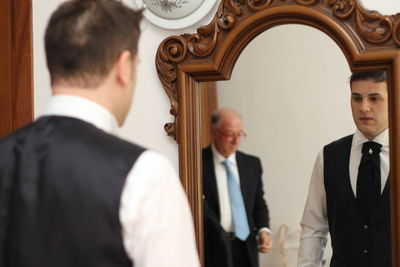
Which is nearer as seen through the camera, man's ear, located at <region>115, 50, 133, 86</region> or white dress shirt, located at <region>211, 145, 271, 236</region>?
man's ear, located at <region>115, 50, 133, 86</region>

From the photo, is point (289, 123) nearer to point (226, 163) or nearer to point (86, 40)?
point (226, 163)

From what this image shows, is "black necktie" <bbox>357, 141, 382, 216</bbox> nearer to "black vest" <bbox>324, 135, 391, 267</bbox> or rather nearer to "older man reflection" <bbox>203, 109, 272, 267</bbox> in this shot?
"black vest" <bbox>324, 135, 391, 267</bbox>

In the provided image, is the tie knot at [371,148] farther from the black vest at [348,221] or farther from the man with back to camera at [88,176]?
the man with back to camera at [88,176]

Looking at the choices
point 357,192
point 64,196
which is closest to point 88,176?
point 64,196

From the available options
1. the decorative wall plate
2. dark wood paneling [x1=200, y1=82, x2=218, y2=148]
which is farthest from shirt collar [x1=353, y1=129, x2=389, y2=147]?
the decorative wall plate

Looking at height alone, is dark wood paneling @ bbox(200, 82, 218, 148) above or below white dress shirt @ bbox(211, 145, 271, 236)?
above

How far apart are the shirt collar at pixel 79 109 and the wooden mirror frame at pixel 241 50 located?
0.86 metres

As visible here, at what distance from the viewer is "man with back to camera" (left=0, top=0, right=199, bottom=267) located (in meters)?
1.10

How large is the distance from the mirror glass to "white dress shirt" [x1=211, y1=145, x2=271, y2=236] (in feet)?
0.20

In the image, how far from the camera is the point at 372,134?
6.30 feet

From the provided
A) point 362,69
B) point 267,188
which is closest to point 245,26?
point 362,69

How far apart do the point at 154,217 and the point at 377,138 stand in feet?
3.36

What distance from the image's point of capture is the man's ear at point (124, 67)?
1.18 meters

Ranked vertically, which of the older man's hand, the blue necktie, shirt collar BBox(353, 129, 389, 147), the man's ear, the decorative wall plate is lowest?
the older man's hand
